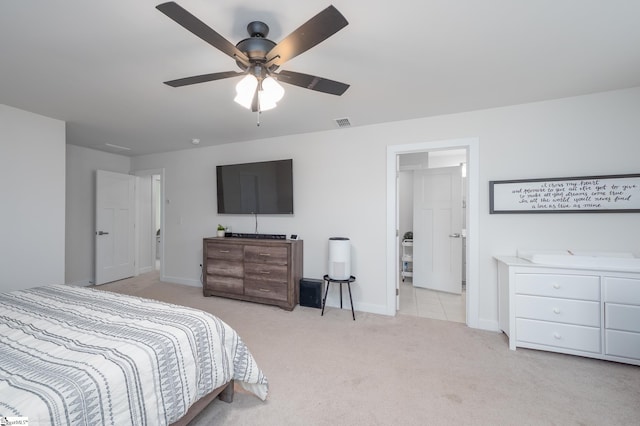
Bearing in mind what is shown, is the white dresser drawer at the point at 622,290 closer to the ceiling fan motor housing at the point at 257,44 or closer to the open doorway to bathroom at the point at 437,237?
the open doorway to bathroom at the point at 437,237

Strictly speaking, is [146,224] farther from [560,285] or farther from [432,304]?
[560,285]

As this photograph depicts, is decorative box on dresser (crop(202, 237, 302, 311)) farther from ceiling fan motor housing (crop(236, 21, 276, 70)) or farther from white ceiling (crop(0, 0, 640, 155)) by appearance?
ceiling fan motor housing (crop(236, 21, 276, 70))

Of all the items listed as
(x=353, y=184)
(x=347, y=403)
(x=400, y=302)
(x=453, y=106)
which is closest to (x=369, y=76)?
(x=453, y=106)

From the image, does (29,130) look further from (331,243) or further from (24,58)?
(331,243)

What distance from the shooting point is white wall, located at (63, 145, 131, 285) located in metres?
4.19

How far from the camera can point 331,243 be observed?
3.19m

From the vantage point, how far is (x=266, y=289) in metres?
3.42

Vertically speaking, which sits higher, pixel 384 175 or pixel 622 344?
pixel 384 175

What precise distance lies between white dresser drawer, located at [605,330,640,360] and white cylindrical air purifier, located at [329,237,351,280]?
2.32 m

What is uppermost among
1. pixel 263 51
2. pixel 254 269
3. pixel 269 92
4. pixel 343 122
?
pixel 343 122

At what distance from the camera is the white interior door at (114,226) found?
4438 millimetres

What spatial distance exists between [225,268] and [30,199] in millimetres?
2279

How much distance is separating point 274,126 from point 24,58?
2171 mm

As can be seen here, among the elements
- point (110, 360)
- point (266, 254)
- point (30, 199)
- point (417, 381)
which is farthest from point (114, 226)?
point (417, 381)
